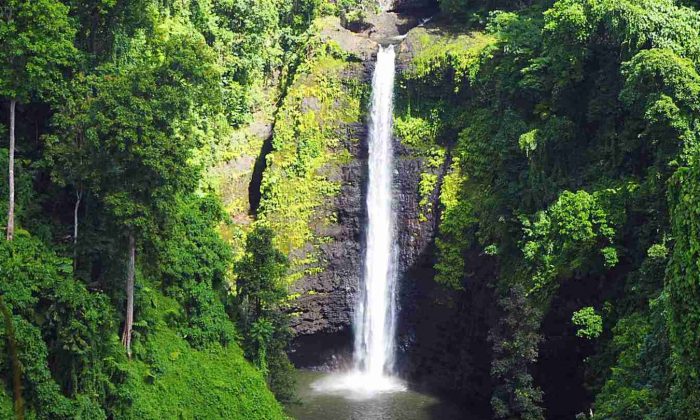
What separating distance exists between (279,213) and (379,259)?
438 centimetres

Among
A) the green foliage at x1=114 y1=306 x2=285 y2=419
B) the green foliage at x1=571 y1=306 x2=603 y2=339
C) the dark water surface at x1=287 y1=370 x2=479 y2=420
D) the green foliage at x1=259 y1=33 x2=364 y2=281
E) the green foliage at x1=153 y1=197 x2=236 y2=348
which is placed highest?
the green foliage at x1=259 y1=33 x2=364 y2=281

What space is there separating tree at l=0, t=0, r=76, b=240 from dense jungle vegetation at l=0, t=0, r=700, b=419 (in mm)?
55

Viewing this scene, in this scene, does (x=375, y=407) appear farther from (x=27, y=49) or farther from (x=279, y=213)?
(x=27, y=49)

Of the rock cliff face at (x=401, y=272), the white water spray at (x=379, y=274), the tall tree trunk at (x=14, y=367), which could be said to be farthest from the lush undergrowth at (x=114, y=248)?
the white water spray at (x=379, y=274)

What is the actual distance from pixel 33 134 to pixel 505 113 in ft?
51.2

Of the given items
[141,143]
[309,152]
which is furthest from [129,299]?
[309,152]

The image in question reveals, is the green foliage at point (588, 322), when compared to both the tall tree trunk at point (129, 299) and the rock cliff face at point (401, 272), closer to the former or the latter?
the rock cliff face at point (401, 272)

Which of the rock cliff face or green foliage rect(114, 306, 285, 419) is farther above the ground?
the rock cliff face

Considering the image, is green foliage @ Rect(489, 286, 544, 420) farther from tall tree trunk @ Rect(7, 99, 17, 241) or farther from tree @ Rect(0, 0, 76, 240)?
tree @ Rect(0, 0, 76, 240)

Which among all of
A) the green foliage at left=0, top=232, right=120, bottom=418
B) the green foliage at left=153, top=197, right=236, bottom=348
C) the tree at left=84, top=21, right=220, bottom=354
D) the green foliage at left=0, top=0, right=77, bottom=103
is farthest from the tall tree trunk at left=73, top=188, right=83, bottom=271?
the green foliage at left=0, top=0, right=77, bottom=103

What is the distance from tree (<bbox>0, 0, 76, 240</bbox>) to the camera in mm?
21578

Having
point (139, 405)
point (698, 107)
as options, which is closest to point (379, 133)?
point (698, 107)

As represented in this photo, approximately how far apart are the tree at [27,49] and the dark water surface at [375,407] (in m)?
11.4

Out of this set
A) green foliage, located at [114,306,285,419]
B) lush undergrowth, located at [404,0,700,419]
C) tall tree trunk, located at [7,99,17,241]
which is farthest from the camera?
lush undergrowth, located at [404,0,700,419]
